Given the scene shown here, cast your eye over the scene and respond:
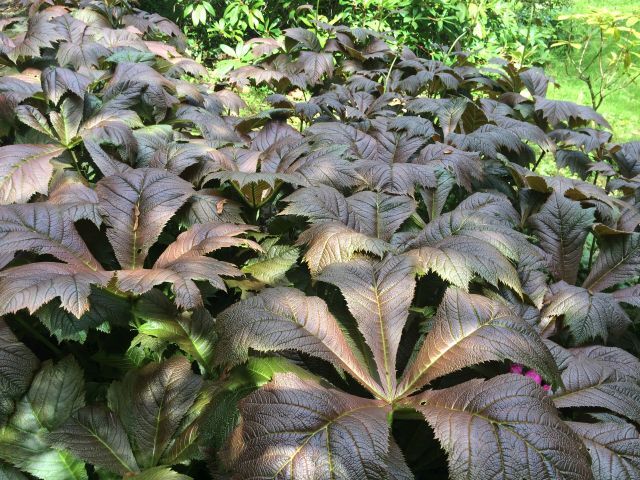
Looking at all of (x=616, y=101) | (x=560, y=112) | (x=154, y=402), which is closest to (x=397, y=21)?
(x=616, y=101)

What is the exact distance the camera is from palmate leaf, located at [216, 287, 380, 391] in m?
1.07

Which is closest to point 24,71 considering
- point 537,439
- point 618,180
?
point 537,439

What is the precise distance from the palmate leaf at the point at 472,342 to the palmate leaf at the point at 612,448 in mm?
184

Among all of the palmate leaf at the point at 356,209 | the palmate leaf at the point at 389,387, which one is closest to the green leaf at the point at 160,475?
the palmate leaf at the point at 389,387

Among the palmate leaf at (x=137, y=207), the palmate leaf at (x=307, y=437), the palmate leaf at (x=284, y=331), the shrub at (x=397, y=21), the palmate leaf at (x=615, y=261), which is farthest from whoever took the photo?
the shrub at (x=397, y=21)

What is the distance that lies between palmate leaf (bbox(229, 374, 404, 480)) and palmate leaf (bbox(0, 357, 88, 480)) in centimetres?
44

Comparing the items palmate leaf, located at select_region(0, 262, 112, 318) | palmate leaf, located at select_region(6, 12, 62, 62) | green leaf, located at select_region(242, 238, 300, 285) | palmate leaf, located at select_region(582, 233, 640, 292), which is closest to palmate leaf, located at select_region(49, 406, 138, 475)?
palmate leaf, located at select_region(0, 262, 112, 318)

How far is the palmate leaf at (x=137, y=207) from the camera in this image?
1.36 m

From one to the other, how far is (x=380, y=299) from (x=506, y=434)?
414 millimetres

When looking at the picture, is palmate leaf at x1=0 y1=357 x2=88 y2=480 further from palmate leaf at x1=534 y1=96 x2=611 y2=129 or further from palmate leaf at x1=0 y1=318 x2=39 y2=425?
palmate leaf at x1=534 y1=96 x2=611 y2=129

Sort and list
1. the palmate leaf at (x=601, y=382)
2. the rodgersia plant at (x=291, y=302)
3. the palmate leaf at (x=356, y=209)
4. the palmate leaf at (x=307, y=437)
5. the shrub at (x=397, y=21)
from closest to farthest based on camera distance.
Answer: the palmate leaf at (x=307, y=437) < the rodgersia plant at (x=291, y=302) < the palmate leaf at (x=601, y=382) < the palmate leaf at (x=356, y=209) < the shrub at (x=397, y=21)

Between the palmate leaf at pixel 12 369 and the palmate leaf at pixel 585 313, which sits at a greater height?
the palmate leaf at pixel 585 313

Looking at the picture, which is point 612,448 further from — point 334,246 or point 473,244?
point 334,246

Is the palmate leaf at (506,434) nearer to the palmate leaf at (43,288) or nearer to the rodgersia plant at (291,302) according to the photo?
the rodgersia plant at (291,302)
